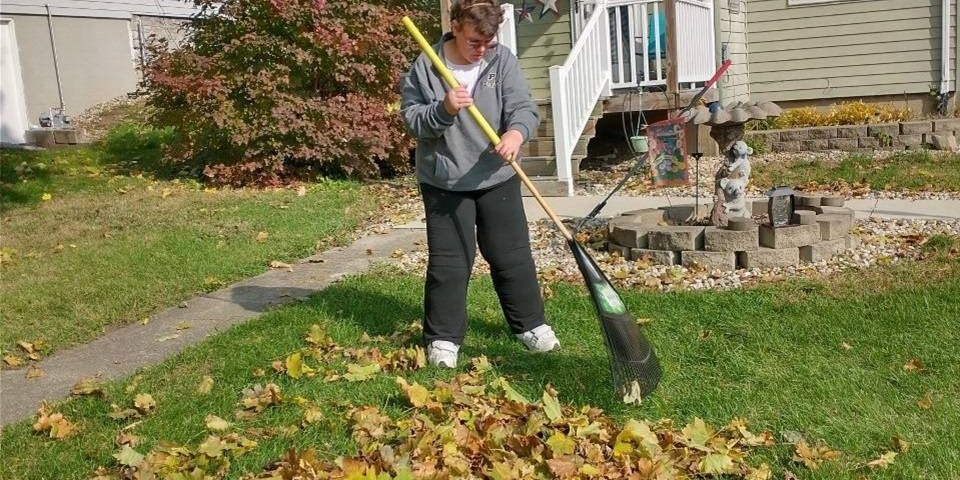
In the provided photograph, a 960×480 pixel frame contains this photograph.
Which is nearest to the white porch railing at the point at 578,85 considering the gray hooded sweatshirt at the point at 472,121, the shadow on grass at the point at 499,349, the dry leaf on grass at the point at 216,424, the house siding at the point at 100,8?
the shadow on grass at the point at 499,349

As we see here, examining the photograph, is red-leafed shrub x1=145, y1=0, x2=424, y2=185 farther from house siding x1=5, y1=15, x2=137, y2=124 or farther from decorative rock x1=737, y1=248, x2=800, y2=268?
house siding x1=5, y1=15, x2=137, y2=124

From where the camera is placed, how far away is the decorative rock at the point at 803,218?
18.8 ft

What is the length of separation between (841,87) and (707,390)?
33.6ft

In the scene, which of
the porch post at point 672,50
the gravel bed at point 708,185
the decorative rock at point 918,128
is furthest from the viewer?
the decorative rock at point 918,128

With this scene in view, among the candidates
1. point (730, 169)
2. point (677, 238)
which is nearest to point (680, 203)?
point (730, 169)

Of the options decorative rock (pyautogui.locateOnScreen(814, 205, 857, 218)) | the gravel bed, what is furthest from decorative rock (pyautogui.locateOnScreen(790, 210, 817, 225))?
the gravel bed

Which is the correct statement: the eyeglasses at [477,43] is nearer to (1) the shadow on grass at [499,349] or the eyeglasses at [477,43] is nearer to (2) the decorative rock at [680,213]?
(1) the shadow on grass at [499,349]

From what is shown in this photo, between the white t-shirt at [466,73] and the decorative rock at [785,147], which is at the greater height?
the white t-shirt at [466,73]

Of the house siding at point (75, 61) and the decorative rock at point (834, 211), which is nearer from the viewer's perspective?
the decorative rock at point (834, 211)

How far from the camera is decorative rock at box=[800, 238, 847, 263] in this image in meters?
5.54

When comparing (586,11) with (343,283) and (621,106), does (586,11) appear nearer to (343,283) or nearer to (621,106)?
(621,106)

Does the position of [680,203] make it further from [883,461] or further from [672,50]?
[883,461]

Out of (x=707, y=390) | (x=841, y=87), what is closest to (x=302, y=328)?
(x=707, y=390)

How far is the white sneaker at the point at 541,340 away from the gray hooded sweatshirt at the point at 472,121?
731mm
